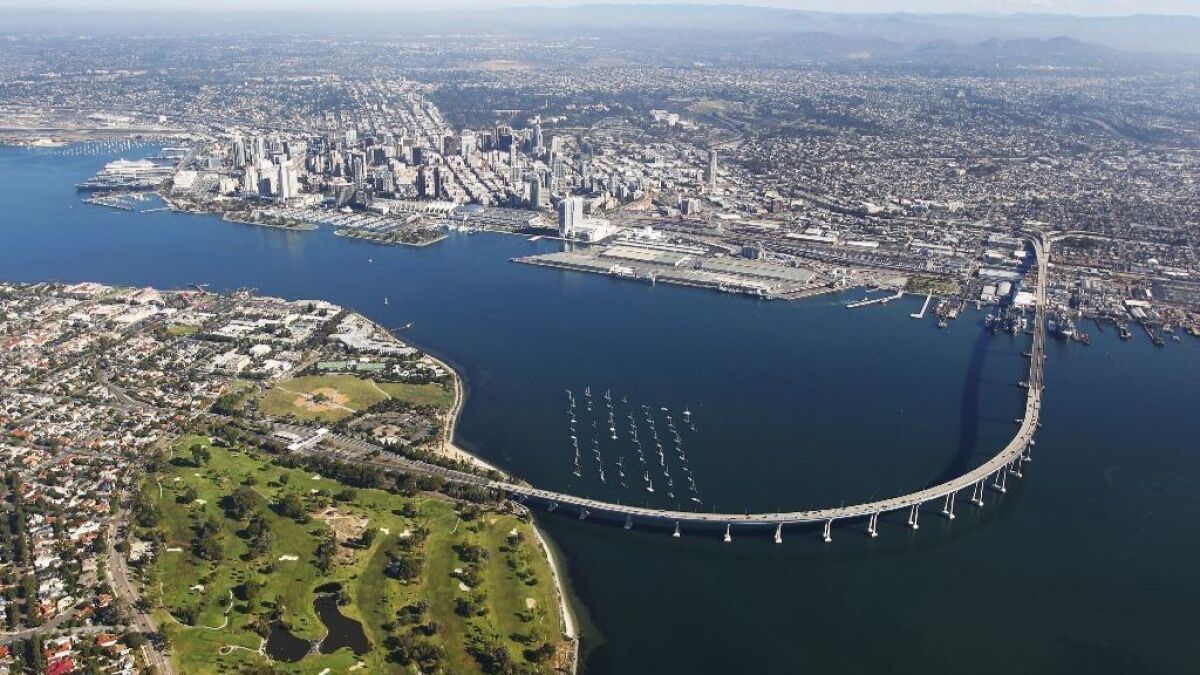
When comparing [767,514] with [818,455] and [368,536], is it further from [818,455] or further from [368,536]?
[368,536]

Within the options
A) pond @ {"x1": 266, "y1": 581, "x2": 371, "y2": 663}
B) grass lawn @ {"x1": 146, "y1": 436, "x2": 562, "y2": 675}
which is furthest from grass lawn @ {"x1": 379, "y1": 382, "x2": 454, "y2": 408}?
pond @ {"x1": 266, "y1": 581, "x2": 371, "y2": 663}

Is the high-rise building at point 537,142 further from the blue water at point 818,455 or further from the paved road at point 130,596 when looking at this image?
the paved road at point 130,596

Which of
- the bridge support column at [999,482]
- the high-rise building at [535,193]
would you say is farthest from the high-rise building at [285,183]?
the bridge support column at [999,482]

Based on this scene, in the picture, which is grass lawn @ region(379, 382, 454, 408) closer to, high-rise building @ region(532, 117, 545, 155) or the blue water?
the blue water

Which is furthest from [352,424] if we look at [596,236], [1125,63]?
[1125,63]

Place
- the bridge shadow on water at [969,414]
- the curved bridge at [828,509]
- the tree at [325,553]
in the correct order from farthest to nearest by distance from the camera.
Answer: the bridge shadow on water at [969,414] → the curved bridge at [828,509] → the tree at [325,553]

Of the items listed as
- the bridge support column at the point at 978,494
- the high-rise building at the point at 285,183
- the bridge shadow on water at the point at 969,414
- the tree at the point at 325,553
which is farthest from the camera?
the high-rise building at the point at 285,183

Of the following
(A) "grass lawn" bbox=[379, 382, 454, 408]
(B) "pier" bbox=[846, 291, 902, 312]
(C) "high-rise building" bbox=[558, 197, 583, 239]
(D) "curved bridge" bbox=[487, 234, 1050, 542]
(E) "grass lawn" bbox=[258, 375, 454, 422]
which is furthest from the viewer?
(C) "high-rise building" bbox=[558, 197, 583, 239]
